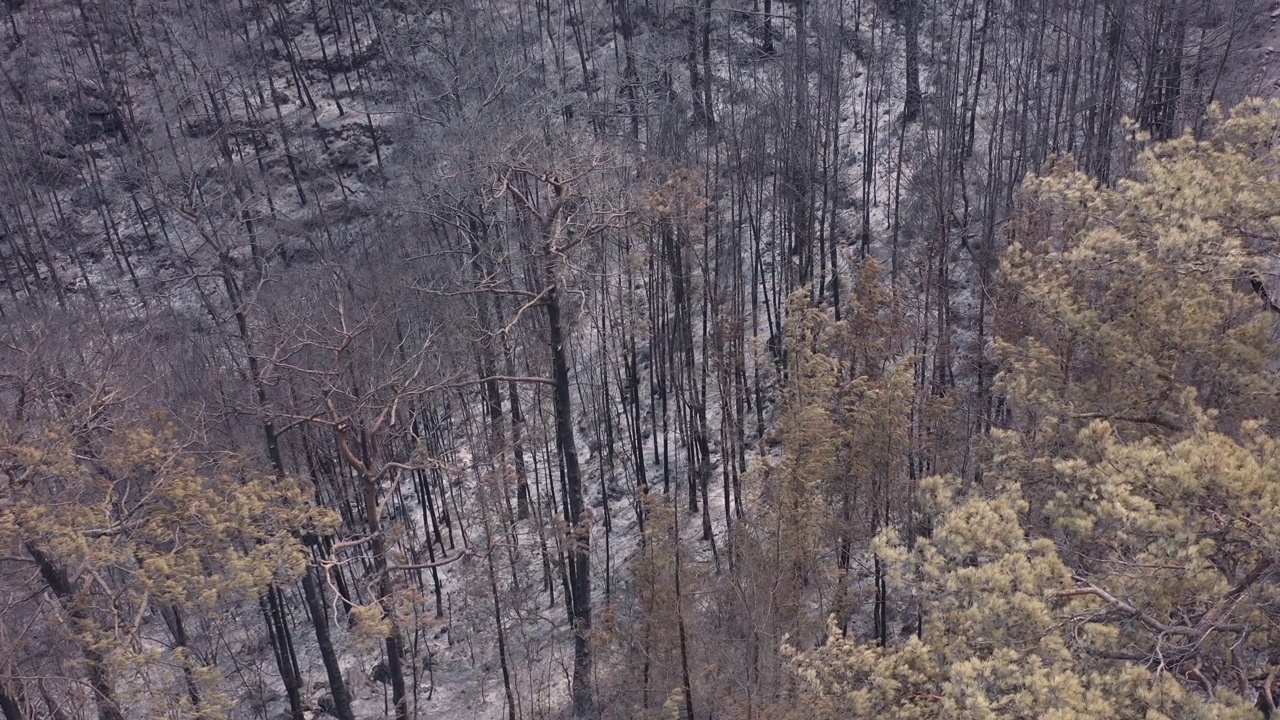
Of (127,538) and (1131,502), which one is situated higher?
(1131,502)

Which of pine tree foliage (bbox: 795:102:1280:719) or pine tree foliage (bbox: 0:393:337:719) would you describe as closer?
pine tree foliage (bbox: 795:102:1280:719)

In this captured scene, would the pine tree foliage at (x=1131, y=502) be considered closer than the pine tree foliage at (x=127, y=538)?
Yes

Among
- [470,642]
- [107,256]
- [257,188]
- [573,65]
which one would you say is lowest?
[470,642]

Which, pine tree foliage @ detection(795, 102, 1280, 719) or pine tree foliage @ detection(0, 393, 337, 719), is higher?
pine tree foliage @ detection(795, 102, 1280, 719)

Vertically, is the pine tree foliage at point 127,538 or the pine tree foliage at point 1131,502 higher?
the pine tree foliage at point 1131,502

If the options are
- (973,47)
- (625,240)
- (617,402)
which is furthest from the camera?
(973,47)

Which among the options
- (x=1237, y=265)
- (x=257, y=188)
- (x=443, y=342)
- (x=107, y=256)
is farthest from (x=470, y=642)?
(x=107, y=256)

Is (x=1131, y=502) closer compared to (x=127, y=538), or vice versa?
(x=1131, y=502)

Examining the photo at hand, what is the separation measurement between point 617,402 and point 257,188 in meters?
22.7

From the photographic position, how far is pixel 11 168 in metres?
38.4

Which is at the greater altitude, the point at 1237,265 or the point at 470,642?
the point at 1237,265

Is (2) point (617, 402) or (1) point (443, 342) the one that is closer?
(1) point (443, 342)

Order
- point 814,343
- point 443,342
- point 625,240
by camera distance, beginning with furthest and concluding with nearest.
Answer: point 625,240, point 443,342, point 814,343

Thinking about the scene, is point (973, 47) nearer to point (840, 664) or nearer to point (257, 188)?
point (840, 664)
